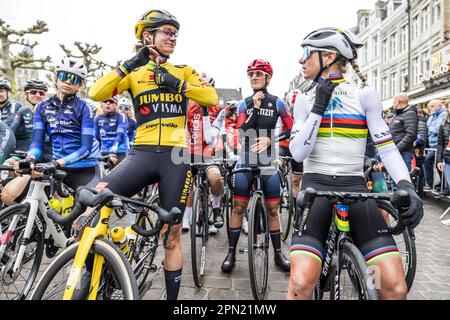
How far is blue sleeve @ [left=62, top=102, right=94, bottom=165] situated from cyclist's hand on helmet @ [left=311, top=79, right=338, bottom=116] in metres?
2.71

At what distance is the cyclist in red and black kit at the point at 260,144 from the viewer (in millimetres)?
4180

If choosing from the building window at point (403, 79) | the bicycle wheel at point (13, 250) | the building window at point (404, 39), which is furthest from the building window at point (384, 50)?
the bicycle wheel at point (13, 250)

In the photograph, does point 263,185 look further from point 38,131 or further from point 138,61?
point 38,131

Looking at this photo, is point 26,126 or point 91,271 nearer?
point 91,271

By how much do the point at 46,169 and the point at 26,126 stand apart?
2.19 meters

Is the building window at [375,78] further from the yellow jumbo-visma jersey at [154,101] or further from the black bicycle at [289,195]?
the yellow jumbo-visma jersey at [154,101]

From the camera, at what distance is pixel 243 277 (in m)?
4.02

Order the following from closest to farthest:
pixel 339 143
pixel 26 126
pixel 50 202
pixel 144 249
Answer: pixel 339 143 → pixel 144 249 → pixel 50 202 → pixel 26 126

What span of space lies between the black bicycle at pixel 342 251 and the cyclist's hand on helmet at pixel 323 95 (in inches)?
20.3

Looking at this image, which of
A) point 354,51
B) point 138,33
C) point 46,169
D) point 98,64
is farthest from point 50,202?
point 98,64

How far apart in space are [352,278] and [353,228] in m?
0.30

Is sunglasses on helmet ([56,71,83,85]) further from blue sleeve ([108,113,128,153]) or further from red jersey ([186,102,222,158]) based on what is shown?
blue sleeve ([108,113,128,153])

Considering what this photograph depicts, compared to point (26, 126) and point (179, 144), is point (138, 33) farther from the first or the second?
point (26, 126)

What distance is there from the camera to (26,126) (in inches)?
198
